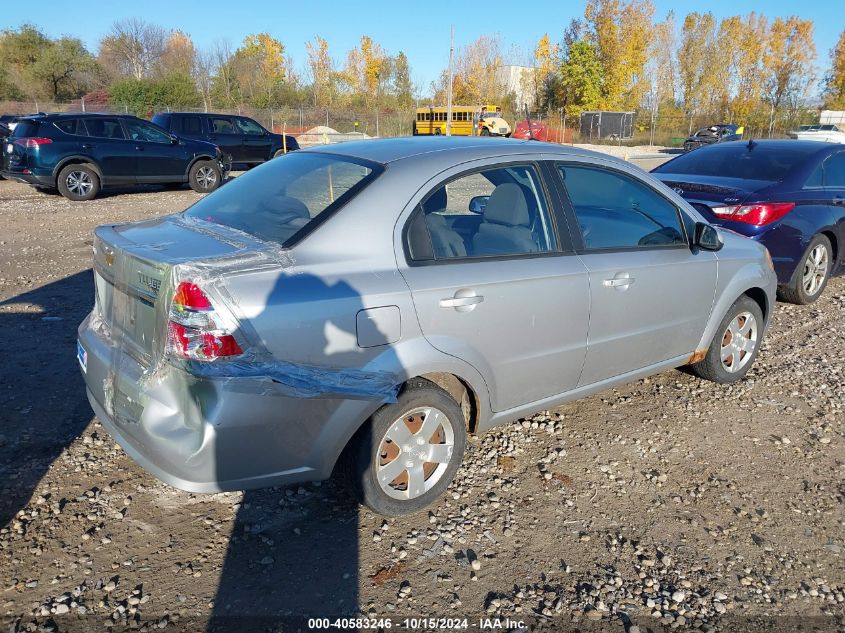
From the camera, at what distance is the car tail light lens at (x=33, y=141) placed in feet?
40.3

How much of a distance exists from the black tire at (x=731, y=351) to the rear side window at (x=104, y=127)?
1281 cm

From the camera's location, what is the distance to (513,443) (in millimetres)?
3799

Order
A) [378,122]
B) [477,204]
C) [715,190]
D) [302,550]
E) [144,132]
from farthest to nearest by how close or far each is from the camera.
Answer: [378,122], [144,132], [715,190], [477,204], [302,550]

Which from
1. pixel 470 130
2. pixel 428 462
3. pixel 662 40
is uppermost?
pixel 662 40

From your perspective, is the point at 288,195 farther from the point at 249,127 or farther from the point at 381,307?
the point at 249,127

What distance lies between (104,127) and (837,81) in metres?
69.8

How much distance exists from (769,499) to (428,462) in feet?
5.96

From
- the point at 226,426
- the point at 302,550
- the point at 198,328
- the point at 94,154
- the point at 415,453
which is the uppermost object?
the point at 94,154

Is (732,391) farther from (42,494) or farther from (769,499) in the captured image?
(42,494)

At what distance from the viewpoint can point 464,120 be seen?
139 feet

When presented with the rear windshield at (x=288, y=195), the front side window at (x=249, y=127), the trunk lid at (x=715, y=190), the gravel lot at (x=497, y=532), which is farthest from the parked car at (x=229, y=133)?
the gravel lot at (x=497, y=532)

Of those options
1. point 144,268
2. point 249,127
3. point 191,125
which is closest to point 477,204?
point 144,268

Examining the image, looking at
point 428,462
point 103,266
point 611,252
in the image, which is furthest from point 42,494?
point 611,252

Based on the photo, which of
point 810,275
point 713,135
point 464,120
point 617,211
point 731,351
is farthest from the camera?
point 464,120
